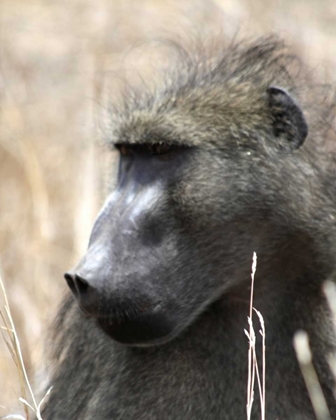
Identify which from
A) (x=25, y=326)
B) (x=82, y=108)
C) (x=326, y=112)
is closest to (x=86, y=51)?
(x=82, y=108)

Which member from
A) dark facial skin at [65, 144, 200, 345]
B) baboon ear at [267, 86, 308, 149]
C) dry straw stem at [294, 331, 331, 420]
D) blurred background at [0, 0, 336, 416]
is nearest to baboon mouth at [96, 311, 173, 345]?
dark facial skin at [65, 144, 200, 345]

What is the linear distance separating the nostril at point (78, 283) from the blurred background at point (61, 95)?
2.23 meters

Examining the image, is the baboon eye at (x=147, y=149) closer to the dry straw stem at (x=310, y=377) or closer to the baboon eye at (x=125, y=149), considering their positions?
the baboon eye at (x=125, y=149)

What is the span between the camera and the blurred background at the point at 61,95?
588 centimetres

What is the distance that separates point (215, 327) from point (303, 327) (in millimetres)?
257

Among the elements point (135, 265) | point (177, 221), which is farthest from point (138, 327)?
point (177, 221)

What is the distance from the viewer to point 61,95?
812 centimetres

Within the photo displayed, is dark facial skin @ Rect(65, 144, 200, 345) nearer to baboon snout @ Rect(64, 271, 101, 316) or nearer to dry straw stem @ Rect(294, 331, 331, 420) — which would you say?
baboon snout @ Rect(64, 271, 101, 316)

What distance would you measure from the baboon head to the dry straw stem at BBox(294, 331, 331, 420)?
0.27 m

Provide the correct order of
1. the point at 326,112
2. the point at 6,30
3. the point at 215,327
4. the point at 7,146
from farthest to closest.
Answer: the point at 6,30, the point at 7,146, the point at 326,112, the point at 215,327

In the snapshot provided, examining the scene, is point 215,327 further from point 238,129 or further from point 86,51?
point 86,51

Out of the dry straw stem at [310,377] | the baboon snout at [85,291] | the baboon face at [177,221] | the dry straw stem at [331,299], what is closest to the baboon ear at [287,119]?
the baboon face at [177,221]

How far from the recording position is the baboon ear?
9.98 ft

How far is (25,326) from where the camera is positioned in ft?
17.9
